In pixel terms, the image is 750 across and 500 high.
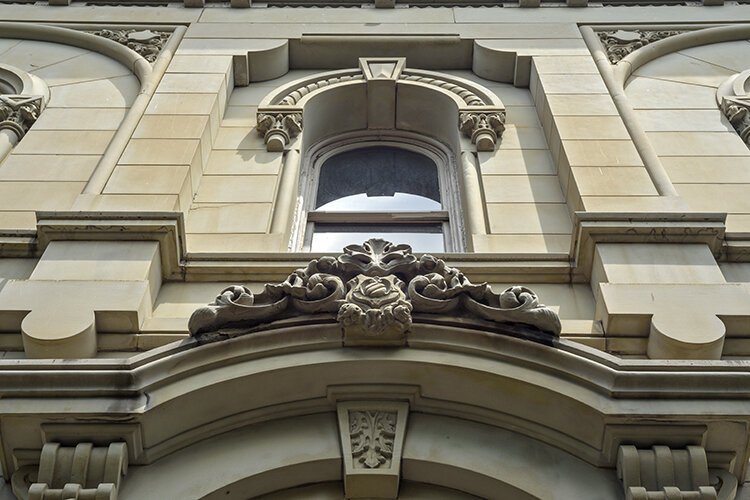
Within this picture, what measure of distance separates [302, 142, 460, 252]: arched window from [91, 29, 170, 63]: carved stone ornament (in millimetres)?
2788

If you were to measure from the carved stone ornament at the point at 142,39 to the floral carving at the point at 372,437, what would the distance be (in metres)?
7.25

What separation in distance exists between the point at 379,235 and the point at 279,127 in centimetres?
175

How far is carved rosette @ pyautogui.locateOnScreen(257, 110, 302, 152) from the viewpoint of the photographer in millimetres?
10031

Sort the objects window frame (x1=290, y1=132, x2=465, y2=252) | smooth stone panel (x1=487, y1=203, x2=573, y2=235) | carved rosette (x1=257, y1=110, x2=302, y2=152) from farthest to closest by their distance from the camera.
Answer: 1. carved rosette (x1=257, y1=110, x2=302, y2=152)
2. window frame (x1=290, y1=132, x2=465, y2=252)
3. smooth stone panel (x1=487, y1=203, x2=573, y2=235)

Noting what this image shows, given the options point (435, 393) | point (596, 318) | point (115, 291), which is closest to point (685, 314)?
point (596, 318)

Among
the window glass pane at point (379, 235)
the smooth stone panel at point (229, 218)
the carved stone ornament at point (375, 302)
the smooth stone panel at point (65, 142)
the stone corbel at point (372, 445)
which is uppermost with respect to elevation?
the smooth stone panel at point (65, 142)

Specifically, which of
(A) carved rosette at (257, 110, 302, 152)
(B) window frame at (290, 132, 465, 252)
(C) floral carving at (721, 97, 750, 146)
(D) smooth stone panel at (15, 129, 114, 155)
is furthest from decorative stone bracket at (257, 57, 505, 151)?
(C) floral carving at (721, 97, 750, 146)

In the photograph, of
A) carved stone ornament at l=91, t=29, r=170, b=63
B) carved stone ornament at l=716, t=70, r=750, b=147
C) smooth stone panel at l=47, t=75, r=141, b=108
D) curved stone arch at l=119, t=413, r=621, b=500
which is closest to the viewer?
curved stone arch at l=119, t=413, r=621, b=500

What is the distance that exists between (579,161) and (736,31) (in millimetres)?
5148

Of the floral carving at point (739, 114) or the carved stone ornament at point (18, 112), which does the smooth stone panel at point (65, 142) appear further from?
the floral carving at point (739, 114)

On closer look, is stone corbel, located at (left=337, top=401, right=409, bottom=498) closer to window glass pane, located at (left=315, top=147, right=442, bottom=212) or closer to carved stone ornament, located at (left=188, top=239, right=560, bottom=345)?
carved stone ornament, located at (left=188, top=239, right=560, bottom=345)

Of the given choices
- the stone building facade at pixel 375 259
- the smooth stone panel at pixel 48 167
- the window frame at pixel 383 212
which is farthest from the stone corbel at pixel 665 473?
the smooth stone panel at pixel 48 167

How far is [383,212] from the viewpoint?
995 cm

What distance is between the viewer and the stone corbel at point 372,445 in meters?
5.93
